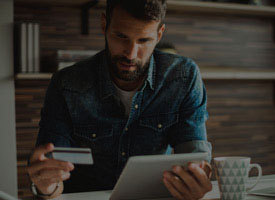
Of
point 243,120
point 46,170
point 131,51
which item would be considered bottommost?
point 243,120

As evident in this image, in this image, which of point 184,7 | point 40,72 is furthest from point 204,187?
point 184,7

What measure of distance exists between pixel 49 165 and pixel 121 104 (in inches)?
23.0

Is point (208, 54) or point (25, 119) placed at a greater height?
point (208, 54)

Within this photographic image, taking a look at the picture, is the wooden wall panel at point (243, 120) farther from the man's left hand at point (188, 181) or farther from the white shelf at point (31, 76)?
the man's left hand at point (188, 181)

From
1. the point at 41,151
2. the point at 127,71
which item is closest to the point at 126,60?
the point at 127,71

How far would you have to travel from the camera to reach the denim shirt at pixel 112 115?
1.45 metres

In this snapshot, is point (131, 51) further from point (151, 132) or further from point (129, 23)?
point (151, 132)

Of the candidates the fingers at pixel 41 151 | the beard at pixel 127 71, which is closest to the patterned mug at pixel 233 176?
the fingers at pixel 41 151

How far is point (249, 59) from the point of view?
2.84m

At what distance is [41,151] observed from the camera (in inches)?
37.8

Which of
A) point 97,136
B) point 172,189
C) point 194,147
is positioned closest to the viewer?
point 172,189

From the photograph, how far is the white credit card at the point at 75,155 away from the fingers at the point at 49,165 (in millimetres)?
24

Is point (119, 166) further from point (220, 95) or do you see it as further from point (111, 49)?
point (220, 95)

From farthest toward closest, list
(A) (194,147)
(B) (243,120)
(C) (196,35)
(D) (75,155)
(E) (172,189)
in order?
1. (B) (243,120)
2. (C) (196,35)
3. (A) (194,147)
4. (E) (172,189)
5. (D) (75,155)
